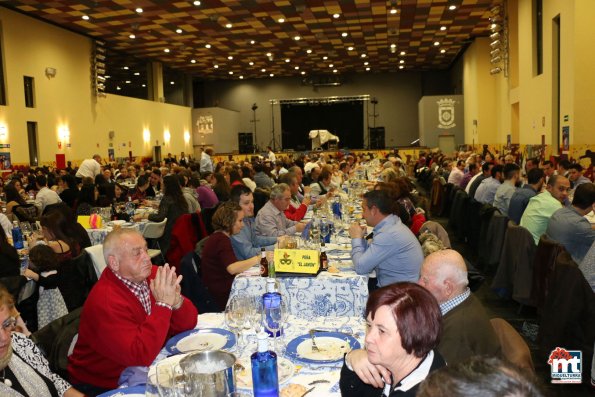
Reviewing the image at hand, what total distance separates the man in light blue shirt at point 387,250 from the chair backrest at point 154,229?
11.6 ft

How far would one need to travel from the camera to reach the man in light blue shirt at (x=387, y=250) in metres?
3.66

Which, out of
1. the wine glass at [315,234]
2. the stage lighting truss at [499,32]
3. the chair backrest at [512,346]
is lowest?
the chair backrest at [512,346]

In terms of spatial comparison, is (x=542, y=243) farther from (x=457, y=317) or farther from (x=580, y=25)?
(x=580, y=25)

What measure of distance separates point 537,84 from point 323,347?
36.5 ft

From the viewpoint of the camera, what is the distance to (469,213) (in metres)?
7.96

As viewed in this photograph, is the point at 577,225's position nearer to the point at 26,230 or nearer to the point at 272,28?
the point at 26,230

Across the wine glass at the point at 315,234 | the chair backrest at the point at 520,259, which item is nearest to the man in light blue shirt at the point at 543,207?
the chair backrest at the point at 520,259

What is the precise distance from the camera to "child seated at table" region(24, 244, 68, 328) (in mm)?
3893

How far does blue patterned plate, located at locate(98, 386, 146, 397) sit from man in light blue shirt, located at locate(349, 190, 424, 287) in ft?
6.36

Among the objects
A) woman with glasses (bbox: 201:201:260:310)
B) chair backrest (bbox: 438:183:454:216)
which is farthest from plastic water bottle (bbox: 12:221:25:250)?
chair backrest (bbox: 438:183:454:216)

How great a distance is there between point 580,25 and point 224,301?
812cm

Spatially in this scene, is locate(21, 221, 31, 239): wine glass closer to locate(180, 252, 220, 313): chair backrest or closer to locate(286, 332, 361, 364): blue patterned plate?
locate(180, 252, 220, 313): chair backrest

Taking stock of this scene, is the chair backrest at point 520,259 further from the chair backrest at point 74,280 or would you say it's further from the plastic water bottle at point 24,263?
the plastic water bottle at point 24,263

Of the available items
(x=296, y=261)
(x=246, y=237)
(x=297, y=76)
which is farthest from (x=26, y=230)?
(x=297, y=76)
